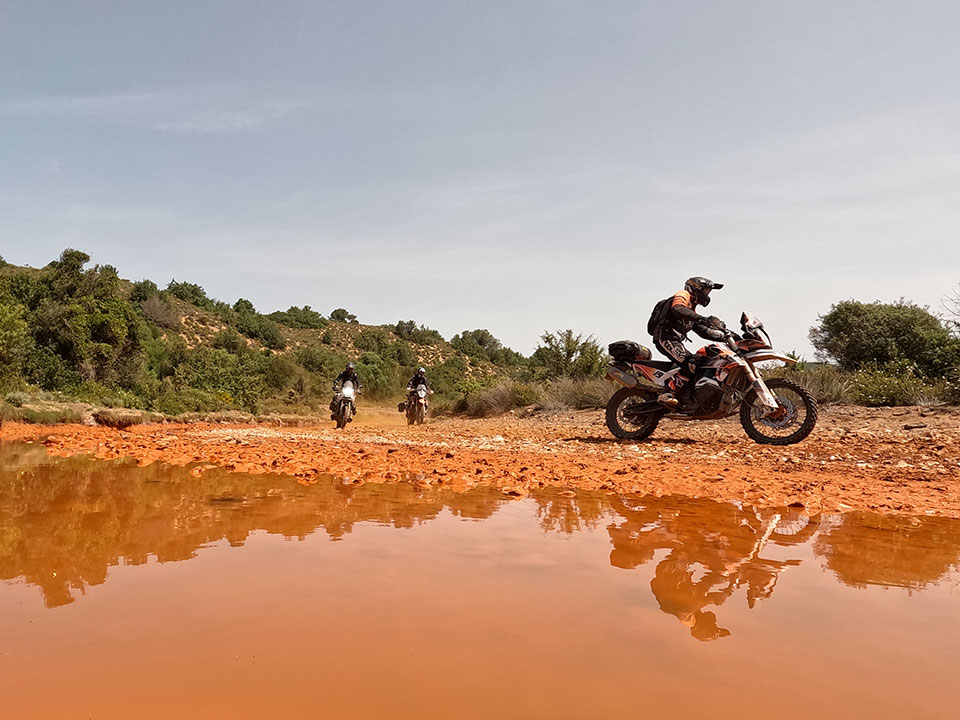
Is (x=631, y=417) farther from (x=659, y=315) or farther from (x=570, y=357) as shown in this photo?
(x=570, y=357)

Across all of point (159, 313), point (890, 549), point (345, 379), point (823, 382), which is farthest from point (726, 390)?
point (159, 313)

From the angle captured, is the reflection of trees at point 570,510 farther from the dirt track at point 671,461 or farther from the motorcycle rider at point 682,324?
the motorcycle rider at point 682,324

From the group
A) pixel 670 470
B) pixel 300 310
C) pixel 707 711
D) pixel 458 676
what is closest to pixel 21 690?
pixel 458 676

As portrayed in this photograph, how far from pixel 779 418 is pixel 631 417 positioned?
6.75 feet

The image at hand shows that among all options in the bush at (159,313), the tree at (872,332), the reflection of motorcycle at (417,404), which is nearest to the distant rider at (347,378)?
the reflection of motorcycle at (417,404)

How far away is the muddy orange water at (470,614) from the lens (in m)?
1.60

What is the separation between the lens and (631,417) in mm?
9328

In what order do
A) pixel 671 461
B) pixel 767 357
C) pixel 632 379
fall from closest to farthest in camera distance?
1. pixel 671 461
2. pixel 767 357
3. pixel 632 379

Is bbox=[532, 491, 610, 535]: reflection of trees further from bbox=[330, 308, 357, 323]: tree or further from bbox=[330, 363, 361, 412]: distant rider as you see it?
bbox=[330, 308, 357, 323]: tree

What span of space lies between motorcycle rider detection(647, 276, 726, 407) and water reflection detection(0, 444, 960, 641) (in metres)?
4.64

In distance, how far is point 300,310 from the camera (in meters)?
69.1

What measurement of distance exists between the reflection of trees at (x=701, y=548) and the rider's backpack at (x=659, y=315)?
4.95 m

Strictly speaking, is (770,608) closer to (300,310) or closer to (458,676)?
(458,676)

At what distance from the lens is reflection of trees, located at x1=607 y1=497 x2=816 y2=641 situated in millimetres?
2377
